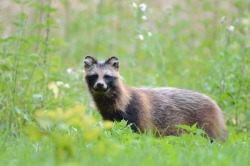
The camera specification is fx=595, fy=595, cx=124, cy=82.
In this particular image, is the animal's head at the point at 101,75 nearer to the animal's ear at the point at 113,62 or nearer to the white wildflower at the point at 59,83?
the animal's ear at the point at 113,62

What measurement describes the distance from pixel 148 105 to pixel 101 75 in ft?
2.86

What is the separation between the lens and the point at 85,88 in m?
10.2

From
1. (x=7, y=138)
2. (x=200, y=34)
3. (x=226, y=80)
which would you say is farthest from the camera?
(x=200, y=34)

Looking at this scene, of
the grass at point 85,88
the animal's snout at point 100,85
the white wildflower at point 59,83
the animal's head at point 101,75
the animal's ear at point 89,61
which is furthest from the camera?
the white wildflower at point 59,83

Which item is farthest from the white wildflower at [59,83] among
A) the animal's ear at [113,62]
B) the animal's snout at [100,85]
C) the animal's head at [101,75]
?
the animal's snout at [100,85]

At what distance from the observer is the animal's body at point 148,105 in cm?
901

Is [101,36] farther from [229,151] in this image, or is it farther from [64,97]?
[229,151]

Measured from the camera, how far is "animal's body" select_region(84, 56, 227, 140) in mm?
9008

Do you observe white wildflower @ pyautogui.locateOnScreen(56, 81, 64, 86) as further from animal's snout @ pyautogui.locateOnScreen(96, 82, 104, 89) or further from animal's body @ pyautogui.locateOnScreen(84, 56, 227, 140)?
animal's snout @ pyautogui.locateOnScreen(96, 82, 104, 89)

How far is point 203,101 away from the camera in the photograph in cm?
959

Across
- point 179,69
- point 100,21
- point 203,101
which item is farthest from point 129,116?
point 100,21

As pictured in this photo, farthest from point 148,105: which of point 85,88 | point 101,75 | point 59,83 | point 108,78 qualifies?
point 59,83

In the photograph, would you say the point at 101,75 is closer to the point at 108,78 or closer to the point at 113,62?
the point at 108,78

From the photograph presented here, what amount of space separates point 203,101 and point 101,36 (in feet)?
19.3
